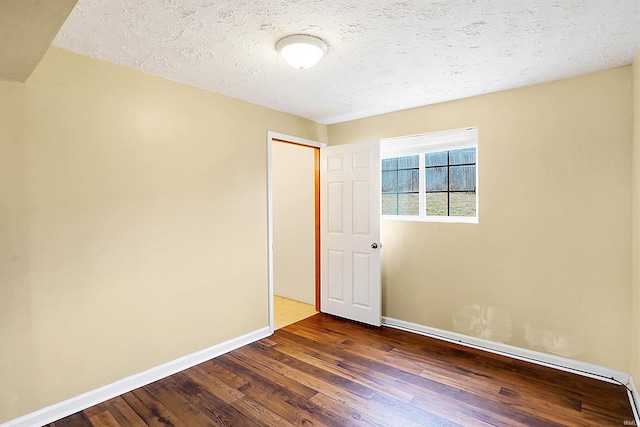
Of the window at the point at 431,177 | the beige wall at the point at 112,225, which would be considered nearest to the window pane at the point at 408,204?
the window at the point at 431,177

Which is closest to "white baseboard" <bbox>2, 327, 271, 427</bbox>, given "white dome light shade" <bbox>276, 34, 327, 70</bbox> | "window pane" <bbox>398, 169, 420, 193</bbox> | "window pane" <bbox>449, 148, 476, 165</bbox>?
"window pane" <bbox>398, 169, 420, 193</bbox>

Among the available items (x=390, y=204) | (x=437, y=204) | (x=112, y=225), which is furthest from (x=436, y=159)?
(x=112, y=225)

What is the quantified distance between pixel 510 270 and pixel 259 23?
278cm

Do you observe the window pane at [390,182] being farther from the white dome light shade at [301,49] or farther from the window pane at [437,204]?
the white dome light shade at [301,49]

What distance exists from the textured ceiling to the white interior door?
99 centimetres

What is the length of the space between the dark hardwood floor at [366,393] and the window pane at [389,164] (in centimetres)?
193

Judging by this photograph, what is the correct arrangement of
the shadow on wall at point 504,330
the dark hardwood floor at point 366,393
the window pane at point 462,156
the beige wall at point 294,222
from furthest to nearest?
the beige wall at point 294,222 < the window pane at point 462,156 < the shadow on wall at point 504,330 < the dark hardwood floor at point 366,393

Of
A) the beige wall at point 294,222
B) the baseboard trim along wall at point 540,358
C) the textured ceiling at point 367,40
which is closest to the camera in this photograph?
the textured ceiling at point 367,40

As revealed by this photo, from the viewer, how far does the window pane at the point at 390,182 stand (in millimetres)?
3857

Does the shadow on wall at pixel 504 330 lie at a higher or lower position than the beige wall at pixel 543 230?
lower

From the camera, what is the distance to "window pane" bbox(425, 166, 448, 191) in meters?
3.48

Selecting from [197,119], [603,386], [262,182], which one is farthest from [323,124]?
→ [603,386]

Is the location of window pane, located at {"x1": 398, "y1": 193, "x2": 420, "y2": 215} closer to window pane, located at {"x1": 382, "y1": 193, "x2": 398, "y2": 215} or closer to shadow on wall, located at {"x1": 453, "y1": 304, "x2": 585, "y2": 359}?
window pane, located at {"x1": 382, "y1": 193, "x2": 398, "y2": 215}

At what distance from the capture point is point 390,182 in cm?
390
